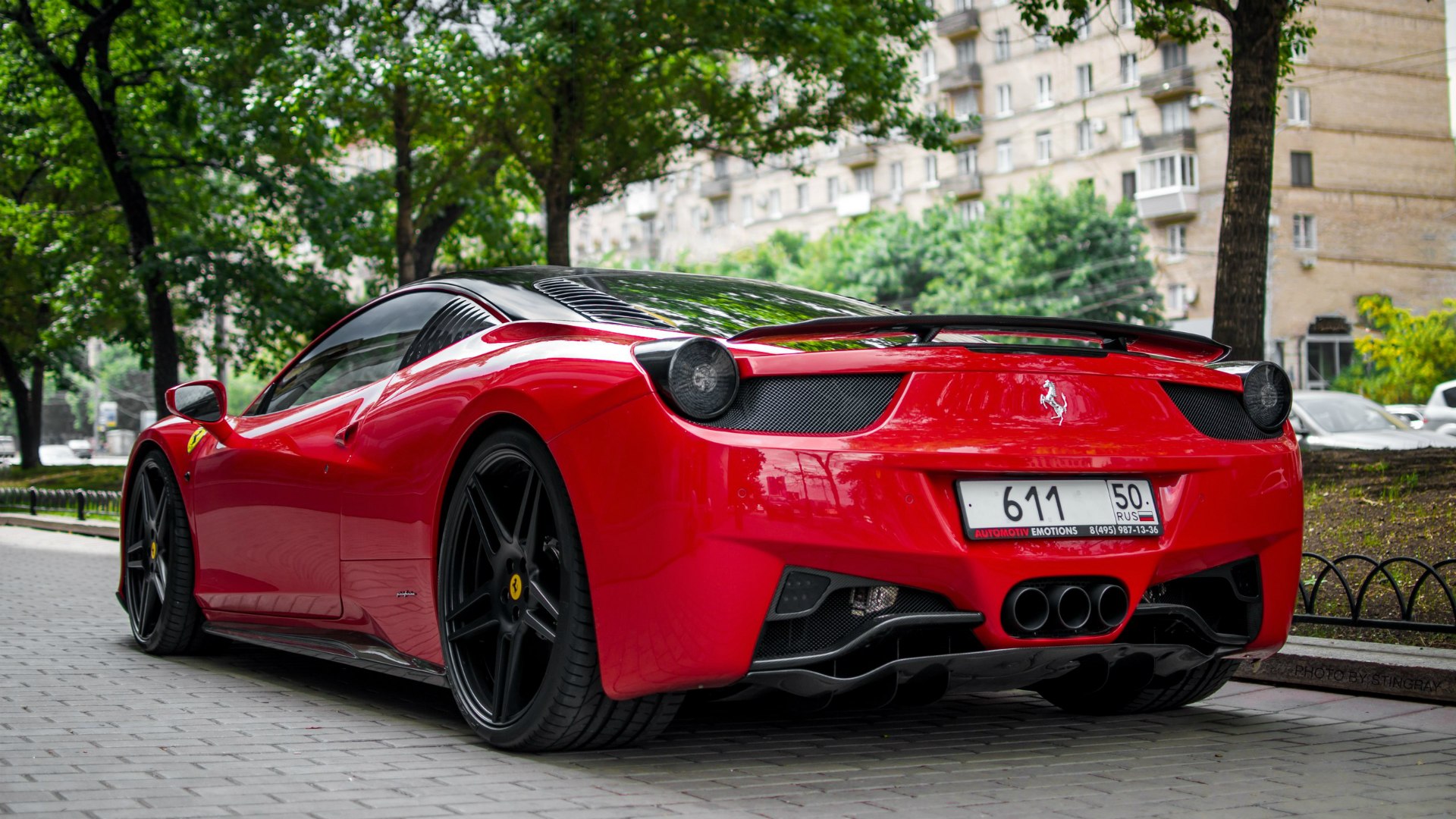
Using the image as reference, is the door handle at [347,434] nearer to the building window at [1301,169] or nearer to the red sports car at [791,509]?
the red sports car at [791,509]

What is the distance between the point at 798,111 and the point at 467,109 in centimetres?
458

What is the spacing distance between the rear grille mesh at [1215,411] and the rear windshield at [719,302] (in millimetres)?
813

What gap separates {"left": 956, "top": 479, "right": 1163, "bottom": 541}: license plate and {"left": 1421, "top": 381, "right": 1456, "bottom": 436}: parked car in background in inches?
797

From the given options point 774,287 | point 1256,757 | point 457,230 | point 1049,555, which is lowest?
Result: point 1256,757

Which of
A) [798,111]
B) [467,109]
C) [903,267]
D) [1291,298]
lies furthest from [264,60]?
[1291,298]

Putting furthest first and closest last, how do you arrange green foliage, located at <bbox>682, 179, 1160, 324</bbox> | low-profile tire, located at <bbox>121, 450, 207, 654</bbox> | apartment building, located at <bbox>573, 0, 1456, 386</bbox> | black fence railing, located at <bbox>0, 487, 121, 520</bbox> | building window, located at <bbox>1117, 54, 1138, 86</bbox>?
building window, located at <bbox>1117, 54, 1138, 86</bbox>, apartment building, located at <bbox>573, 0, 1456, 386</bbox>, green foliage, located at <bbox>682, 179, 1160, 324</bbox>, black fence railing, located at <bbox>0, 487, 121, 520</bbox>, low-profile tire, located at <bbox>121, 450, 207, 654</bbox>

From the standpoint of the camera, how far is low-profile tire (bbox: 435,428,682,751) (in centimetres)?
371

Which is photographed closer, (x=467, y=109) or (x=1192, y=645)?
(x=1192, y=645)

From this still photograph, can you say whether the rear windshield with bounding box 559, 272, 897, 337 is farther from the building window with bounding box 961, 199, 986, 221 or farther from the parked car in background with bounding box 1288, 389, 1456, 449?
the building window with bounding box 961, 199, 986, 221

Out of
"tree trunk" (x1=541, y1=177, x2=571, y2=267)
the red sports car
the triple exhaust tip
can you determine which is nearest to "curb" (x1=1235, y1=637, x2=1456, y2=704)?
the red sports car

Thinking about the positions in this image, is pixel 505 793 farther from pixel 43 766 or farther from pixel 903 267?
pixel 903 267

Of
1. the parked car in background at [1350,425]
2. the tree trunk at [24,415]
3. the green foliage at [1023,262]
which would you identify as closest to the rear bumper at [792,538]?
the parked car in background at [1350,425]

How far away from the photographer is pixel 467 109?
61.5 feet

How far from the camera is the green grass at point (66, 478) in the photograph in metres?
26.6
